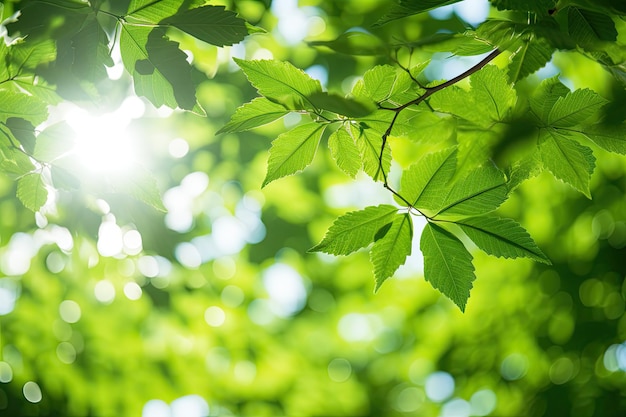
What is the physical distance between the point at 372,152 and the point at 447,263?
0.23 m

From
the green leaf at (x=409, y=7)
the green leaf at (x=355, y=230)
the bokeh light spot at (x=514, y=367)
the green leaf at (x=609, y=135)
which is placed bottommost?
A: the bokeh light spot at (x=514, y=367)

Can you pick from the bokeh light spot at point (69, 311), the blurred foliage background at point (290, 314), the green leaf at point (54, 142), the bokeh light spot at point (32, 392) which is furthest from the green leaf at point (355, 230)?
the bokeh light spot at point (32, 392)

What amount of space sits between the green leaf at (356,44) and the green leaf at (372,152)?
224 millimetres

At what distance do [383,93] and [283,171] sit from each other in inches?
8.6

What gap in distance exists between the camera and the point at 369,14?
3.28 m

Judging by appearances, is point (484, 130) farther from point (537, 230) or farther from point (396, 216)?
point (537, 230)

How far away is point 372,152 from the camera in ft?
2.89

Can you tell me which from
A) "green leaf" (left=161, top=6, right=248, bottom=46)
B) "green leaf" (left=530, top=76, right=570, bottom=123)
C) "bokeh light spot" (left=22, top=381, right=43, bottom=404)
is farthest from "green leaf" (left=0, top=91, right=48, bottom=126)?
"bokeh light spot" (left=22, top=381, right=43, bottom=404)

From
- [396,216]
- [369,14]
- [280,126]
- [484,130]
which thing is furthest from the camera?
[280,126]

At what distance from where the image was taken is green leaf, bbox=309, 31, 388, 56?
24.0 inches

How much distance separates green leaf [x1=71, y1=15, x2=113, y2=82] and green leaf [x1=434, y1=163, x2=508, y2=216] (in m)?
0.65

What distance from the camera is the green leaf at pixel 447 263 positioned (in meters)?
0.84

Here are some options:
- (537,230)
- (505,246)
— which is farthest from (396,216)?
(537,230)

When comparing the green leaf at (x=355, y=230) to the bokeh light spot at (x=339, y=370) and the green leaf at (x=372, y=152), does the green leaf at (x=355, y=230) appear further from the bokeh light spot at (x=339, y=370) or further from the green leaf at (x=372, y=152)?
the bokeh light spot at (x=339, y=370)
